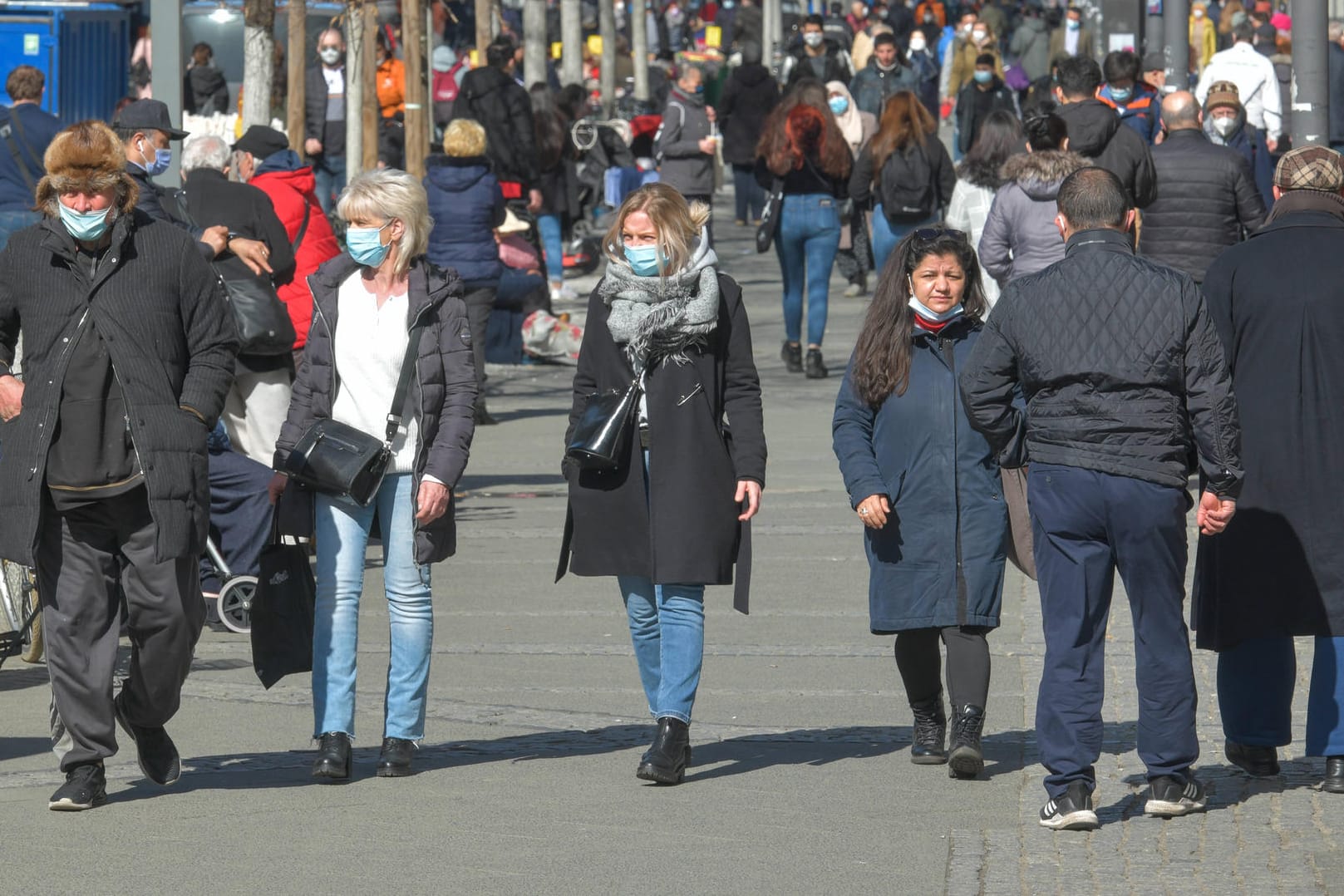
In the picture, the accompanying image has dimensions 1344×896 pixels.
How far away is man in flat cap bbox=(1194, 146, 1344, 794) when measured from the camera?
6699 mm

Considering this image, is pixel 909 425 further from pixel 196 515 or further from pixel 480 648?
pixel 480 648

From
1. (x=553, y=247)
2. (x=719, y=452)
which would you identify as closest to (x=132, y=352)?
(x=719, y=452)

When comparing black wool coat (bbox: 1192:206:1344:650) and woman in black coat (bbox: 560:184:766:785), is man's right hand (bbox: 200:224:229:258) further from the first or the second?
black wool coat (bbox: 1192:206:1344:650)

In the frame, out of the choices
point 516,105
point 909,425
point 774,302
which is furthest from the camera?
point 774,302

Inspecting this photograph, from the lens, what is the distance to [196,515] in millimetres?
6492

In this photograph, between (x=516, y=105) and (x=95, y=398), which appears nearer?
(x=95, y=398)

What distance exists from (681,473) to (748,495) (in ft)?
0.66

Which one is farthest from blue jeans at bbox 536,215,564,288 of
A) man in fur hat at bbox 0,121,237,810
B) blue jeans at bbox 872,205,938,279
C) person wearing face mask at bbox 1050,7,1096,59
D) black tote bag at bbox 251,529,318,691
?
person wearing face mask at bbox 1050,7,1096,59

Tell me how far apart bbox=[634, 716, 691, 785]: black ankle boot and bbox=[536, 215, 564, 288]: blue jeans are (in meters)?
13.8

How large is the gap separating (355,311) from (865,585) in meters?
3.68

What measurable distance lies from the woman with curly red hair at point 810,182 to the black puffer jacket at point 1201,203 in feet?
14.7

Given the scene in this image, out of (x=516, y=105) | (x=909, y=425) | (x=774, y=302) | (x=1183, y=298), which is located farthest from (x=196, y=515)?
(x=774, y=302)

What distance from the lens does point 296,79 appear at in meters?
16.6

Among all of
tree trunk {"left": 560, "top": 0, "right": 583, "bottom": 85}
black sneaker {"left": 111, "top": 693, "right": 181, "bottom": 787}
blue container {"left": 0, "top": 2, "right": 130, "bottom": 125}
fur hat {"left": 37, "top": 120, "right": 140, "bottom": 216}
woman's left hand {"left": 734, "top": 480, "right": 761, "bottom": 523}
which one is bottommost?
black sneaker {"left": 111, "top": 693, "right": 181, "bottom": 787}
